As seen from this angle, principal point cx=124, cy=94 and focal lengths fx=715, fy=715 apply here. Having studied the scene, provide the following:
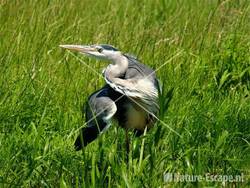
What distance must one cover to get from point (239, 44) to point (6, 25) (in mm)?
1668

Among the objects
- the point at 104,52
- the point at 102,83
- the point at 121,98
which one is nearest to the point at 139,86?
the point at 121,98

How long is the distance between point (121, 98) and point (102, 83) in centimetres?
114

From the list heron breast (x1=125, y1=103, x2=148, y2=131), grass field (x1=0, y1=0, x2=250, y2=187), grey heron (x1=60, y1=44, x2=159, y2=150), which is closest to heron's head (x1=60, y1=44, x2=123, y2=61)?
grey heron (x1=60, y1=44, x2=159, y2=150)

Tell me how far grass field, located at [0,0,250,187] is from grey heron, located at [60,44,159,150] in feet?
0.29

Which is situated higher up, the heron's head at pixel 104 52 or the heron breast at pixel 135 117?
the heron's head at pixel 104 52

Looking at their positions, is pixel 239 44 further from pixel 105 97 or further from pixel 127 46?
pixel 105 97

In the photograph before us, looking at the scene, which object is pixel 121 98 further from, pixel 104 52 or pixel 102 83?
pixel 102 83

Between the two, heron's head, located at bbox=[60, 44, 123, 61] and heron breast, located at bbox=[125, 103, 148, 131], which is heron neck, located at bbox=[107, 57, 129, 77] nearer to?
heron's head, located at bbox=[60, 44, 123, 61]

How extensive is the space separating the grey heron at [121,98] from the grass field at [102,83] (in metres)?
0.09

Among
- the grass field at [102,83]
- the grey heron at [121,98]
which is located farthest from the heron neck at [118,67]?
the grass field at [102,83]

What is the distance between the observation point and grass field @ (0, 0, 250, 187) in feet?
10.5

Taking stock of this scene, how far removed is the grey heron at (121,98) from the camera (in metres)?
3.28

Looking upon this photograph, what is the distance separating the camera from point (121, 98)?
3.39 m

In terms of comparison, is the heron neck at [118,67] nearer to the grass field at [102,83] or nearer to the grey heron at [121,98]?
the grey heron at [121,98]
